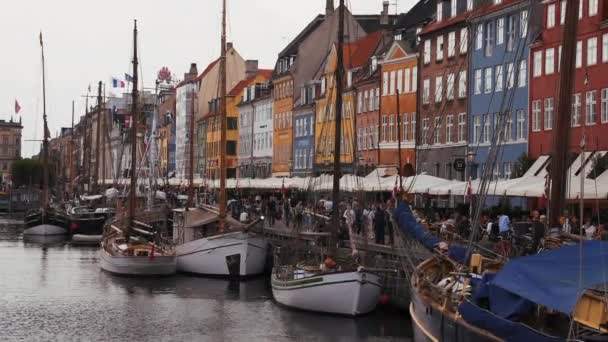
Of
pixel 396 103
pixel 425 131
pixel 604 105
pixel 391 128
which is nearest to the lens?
pixel 604 105

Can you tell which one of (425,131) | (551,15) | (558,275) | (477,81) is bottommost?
(558,275)

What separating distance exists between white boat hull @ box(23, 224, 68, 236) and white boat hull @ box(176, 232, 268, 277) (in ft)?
125

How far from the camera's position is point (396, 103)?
8106 cm

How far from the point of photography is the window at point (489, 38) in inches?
2711

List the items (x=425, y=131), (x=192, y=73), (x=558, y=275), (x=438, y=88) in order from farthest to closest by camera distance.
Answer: (x=192, y=73), (x=425, y=131), (x=438, y=88), (x=558, y=275)

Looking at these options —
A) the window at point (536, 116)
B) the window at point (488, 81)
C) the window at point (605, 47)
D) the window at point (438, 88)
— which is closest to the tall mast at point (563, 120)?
the window at point (605, 47)

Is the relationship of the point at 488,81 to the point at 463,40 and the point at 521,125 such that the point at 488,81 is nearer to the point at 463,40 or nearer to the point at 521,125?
the point at 463,40

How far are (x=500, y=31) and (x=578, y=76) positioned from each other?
8866mm

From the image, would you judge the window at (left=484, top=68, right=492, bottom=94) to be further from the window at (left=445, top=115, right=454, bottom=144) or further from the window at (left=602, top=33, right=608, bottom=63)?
the window at (left=602, top=33, right=608, bottom=63)

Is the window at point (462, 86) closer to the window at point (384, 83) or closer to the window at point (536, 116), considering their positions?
the window at point (536, 116)

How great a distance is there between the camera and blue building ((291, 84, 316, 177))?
103000 mm

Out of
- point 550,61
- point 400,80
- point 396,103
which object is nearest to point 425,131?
point 396,103

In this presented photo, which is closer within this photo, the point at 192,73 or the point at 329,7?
the point at 329,7

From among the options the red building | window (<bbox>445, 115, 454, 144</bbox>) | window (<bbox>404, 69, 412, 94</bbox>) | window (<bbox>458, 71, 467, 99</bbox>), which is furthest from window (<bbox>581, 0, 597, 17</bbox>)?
window (<bbox>404, 69, 412, 94</bbox>)
